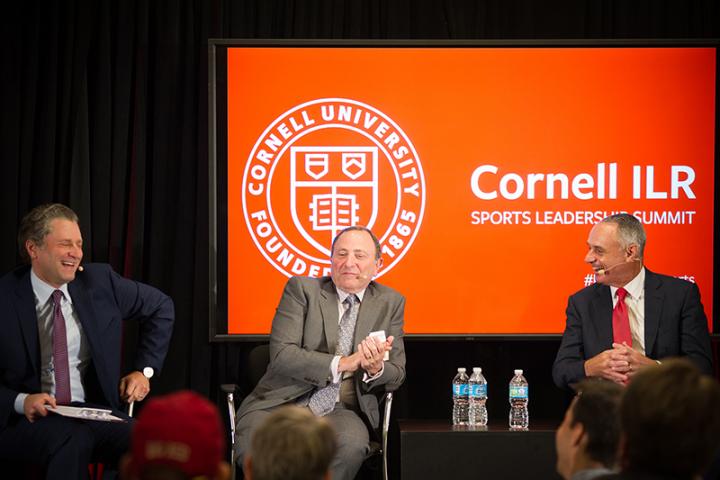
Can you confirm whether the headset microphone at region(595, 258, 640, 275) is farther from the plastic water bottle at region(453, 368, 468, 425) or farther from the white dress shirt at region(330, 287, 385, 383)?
the white dress shirt at region(330, 287, 385, 383)

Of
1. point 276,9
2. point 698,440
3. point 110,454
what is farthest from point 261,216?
point 698,440

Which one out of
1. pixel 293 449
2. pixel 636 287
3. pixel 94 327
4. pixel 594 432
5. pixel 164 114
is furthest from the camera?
pixel 164 114

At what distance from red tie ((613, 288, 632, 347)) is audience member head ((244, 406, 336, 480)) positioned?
2848 mm

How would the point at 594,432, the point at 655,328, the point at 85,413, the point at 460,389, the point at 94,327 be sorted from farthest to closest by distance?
the point at 460,389, the point at 655,328, the point at 94,327, the point at 85,413, the point at 594,432

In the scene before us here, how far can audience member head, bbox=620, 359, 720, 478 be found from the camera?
6.40 feet

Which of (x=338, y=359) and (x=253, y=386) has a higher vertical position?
(x=338, y=359)

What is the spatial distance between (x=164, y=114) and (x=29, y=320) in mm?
1609

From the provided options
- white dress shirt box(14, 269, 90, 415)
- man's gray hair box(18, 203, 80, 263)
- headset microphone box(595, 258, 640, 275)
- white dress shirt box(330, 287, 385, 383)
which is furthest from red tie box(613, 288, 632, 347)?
man's gray hair box(18, 203, 80, 263)

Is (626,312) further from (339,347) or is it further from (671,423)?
(671,423)

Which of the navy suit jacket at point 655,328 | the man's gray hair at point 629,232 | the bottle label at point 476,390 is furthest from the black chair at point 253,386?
the man's gray hair at point 629,232

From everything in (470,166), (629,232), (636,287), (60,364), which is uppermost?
(470,166)

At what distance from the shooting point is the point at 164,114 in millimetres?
5281

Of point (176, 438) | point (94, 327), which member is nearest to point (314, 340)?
point (94, 327)

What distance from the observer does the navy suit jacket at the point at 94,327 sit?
13.4 feet
